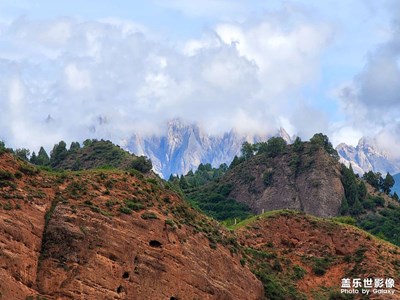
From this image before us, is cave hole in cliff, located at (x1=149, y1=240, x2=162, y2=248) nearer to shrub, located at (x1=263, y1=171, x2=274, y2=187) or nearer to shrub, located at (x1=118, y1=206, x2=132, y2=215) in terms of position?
shrub, located at (x1=118, y1=206, x2=132, y2=215)

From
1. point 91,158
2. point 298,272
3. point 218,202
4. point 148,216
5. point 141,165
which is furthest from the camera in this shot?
point 91,158

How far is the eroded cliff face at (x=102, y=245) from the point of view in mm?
Result: 65438

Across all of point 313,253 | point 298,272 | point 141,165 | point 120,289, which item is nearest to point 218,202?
point 141,165

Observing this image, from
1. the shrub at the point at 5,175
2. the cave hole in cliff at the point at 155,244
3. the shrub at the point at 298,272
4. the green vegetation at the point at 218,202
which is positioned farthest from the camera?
the green vegetation at the point at 218,202

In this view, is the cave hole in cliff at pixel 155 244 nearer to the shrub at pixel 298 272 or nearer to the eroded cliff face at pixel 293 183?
the shrub at pixel 298 272

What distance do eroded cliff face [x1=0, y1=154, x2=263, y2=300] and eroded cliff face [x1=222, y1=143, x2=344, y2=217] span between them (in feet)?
274

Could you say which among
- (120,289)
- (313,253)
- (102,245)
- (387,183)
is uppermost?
(387,183)

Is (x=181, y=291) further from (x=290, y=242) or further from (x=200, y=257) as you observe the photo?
(x=290, y=242)

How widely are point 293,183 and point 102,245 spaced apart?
107m

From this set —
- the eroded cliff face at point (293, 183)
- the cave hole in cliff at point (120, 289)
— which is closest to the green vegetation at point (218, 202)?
the eroded cliff face at point (293, 183)

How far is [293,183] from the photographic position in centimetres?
17250

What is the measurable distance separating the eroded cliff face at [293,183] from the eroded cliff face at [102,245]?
83408 millimetres

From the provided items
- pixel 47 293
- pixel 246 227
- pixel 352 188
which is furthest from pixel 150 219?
pixel 352 188

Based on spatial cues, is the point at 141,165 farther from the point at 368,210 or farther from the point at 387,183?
the point at 387,183
